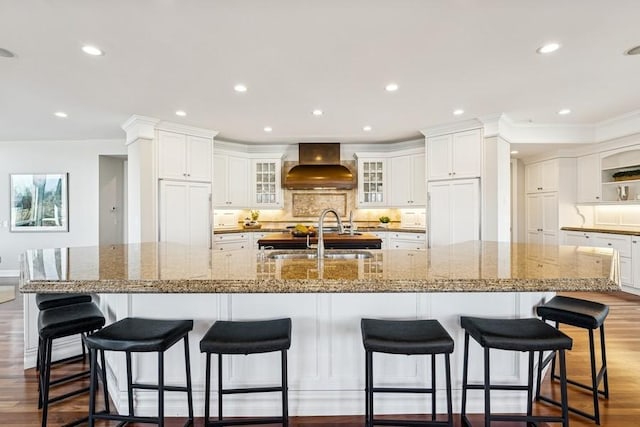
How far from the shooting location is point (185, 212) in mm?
4816

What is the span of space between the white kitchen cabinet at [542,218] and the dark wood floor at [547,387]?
8.14ft

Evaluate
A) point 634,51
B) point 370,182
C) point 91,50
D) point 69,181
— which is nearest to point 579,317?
point 634,51

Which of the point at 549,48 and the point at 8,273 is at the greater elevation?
the point at 549,48

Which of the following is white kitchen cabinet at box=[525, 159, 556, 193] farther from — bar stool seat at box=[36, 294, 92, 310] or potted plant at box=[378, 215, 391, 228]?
bar stool seat at box=[36, 294, 92, 310]

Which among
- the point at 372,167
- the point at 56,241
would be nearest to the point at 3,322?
the point at 56,241

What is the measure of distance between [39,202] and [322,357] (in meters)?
6.34

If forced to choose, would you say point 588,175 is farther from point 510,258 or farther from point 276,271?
point 276,271

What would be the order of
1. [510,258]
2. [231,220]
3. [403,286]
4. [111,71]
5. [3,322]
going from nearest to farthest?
[403,286]
[510,258]
[111,71]
[3,322]
[231,220]

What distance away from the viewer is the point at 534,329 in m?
1.65

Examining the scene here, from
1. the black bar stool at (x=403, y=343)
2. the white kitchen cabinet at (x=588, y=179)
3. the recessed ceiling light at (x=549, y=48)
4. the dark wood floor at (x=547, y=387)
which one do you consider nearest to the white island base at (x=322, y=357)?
the dark wood floor at (x=547, y=387)

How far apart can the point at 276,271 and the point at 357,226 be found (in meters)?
4.65

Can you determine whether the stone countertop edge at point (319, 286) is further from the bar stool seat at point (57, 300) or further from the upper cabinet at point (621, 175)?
the upper cabinet at point (621, 175)

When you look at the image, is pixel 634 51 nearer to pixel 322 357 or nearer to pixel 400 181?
pixel 322 357

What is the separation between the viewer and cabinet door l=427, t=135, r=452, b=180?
481 centimetres
